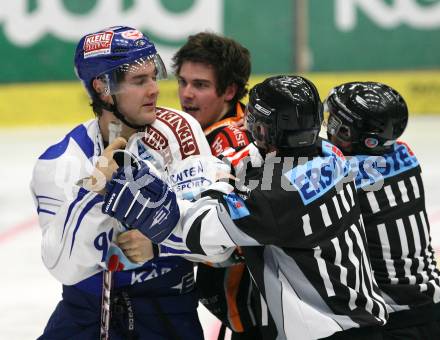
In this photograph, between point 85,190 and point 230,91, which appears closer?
point 85,190

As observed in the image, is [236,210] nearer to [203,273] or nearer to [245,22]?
[203,273]

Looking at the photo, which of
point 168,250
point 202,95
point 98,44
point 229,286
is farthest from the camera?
point 202,95

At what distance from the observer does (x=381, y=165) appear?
8.59ft

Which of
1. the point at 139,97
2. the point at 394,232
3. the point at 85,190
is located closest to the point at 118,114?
the point at 139,97

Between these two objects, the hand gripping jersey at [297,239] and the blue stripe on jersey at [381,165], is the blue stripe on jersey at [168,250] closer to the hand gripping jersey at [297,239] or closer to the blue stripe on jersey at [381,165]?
the hand gripping jersey at [297,239]

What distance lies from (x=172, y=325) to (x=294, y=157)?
2.35 ft

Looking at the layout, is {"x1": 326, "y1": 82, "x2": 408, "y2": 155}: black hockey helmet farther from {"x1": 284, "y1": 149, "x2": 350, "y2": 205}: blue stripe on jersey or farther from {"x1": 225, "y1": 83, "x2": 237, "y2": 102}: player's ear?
{"x1": 225, "y1": 83, "x2": 237, "y2": 102}: player's ear

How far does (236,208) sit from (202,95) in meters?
1.30

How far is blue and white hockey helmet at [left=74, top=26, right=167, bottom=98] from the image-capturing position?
8.17ft

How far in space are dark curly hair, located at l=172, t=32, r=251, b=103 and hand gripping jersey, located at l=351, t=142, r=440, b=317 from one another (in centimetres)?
89

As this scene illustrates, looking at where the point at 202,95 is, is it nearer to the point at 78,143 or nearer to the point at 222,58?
the point at 222,58

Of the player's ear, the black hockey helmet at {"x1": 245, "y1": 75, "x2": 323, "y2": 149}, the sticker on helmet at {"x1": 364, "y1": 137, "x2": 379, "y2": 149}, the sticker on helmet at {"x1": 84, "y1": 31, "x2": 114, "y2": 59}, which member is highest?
the sticker on helmet at {"x1": 84, "y1": 31, "x2": 114, "y2": 59}

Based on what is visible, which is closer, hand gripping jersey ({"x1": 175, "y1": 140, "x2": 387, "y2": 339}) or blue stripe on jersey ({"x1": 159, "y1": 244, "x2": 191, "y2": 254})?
hand gripping jersey ({"x1": 175, "y1": 140, "x2": 387, "y2": 339})

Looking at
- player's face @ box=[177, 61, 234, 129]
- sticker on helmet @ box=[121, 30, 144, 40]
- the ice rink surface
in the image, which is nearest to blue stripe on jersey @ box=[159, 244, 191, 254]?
sticker on helmet @ box=[121, 30, 144, 40]
